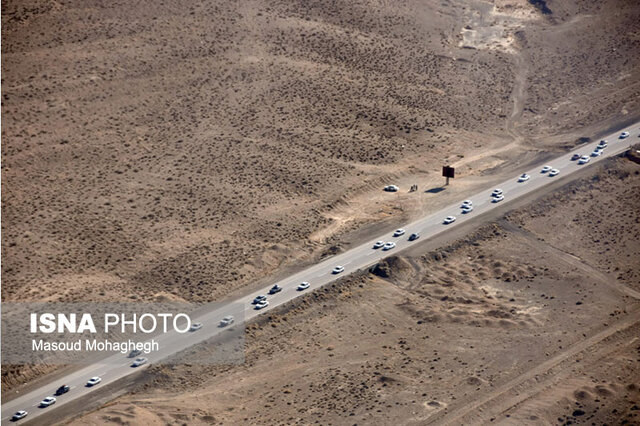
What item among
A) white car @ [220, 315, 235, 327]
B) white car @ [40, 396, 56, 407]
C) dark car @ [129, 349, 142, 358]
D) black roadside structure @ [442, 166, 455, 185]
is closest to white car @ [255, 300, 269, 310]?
white car @ [220, 315, 235, 327]

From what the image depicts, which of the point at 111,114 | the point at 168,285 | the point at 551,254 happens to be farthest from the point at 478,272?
the point at 111,114

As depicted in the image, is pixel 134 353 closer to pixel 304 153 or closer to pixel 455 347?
pixel 455 347

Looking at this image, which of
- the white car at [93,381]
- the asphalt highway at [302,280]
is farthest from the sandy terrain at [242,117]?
the white car at [93,381]

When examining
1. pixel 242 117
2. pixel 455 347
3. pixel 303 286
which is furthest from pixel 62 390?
pixel 242 117

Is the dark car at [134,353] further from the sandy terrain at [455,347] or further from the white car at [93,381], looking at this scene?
the white car at [93,381]

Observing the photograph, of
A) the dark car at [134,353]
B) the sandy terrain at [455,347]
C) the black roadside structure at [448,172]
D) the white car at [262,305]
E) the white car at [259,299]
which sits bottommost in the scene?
the sandy terrain at [455,347]

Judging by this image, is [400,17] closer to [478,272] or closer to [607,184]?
[607,184]
